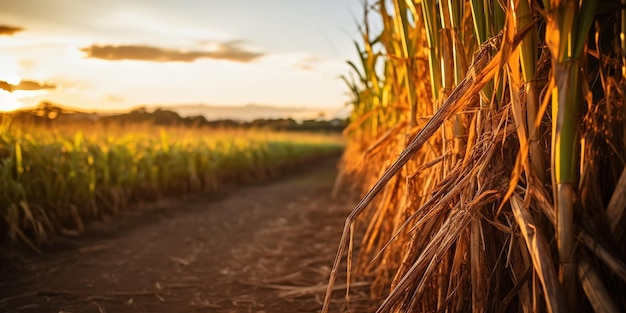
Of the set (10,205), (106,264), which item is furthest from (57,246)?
(106,264)

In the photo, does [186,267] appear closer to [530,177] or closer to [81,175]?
[81,175]

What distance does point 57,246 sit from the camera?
3.24m

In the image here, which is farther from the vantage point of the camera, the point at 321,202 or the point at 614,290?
the point at 321,202

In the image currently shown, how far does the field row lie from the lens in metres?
3.22

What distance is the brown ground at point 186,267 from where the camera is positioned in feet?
6.58

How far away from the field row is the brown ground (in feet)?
0.62

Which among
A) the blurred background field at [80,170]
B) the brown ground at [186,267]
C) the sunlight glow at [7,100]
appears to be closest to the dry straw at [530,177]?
the brown ground at [186,267]

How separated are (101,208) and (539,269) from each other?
400 cm

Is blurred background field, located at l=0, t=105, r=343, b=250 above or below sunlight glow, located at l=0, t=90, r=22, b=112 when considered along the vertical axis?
below

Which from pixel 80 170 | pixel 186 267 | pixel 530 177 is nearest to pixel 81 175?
Result: pixel 80 170

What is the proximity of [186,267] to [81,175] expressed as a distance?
1778 millimetres

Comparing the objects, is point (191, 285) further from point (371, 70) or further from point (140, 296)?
point (371, 70)

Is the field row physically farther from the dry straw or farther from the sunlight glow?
the dry straw

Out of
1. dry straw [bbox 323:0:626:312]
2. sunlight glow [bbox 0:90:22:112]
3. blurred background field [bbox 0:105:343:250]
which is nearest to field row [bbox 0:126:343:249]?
blurred background field [bbox 0:105:343:250]
